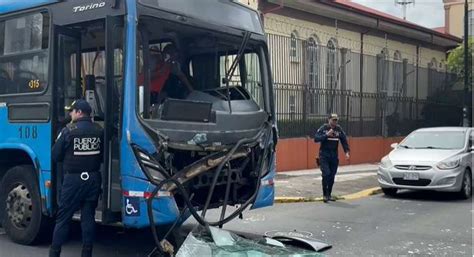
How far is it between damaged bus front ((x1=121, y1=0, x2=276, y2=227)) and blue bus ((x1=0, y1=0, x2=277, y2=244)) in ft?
0.04

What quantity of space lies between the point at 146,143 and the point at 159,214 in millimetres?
706

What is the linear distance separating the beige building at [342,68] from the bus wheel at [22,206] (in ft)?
31.7

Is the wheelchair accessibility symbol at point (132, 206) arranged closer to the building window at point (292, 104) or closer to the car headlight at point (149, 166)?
the car headlight at point (149, 166)

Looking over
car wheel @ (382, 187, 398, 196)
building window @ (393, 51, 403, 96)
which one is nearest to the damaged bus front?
car wheel @ (382, 187, 398, 196)

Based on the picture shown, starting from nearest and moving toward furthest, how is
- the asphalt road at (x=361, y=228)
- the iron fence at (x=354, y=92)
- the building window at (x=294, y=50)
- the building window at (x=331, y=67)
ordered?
the asphalt road at (x=361, y=228) < the iron fence at (x=354, y=92) < the building window at (x=294, y=50) < the building window at (x=331, y=67)

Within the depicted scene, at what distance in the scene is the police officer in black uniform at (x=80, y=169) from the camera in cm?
563

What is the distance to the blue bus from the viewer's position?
18.3ft

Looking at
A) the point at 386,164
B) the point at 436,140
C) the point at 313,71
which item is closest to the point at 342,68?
the point at 313,71

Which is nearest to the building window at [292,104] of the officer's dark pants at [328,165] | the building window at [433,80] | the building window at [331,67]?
the building window at [331,67]

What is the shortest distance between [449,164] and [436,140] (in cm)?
120

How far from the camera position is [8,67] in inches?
269

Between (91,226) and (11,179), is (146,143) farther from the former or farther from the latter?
(11,179)

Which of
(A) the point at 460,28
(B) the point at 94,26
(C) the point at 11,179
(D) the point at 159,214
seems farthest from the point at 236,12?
(A) the point at 460,28

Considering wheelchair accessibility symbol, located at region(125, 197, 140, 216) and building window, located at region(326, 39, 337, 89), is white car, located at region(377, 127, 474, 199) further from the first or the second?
wheelchair accessibility symbol, located at region(125, 197, 140, 216)
